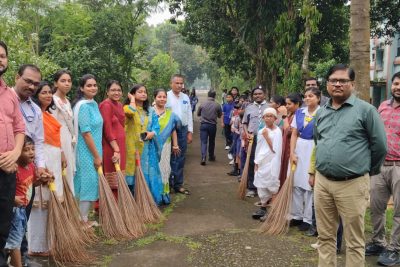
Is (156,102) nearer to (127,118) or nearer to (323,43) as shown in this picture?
(127,118)

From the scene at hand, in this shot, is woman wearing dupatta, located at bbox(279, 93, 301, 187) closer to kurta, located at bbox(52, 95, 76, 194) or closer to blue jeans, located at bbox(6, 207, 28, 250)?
kurta, located at bbox(52, 95, 76, 194)

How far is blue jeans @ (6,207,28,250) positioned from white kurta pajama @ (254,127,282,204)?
298 cm

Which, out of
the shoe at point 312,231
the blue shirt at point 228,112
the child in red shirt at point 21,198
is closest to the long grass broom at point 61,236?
the child in red shirt at point 21,198

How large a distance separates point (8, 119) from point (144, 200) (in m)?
2.51

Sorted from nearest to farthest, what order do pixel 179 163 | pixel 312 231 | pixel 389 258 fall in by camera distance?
pixel 389 258
pixel 312 231
pixel 179 163

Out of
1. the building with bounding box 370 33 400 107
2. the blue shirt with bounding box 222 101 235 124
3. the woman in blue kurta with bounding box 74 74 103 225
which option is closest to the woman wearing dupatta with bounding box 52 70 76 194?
the woman in blue kurta with bounding box 74 74 103 225

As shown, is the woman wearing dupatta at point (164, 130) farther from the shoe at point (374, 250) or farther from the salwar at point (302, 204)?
the shoe at point (374, 250)

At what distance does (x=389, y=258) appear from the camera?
3.64m

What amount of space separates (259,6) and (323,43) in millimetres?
3724

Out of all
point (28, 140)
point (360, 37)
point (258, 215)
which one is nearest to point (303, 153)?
point (258, 215)

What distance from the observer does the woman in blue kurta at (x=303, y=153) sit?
14.2 feet

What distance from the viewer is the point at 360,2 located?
4527mm

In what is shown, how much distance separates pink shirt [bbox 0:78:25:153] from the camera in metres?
2.51

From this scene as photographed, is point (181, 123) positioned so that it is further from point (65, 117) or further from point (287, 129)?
point (65, 117)
